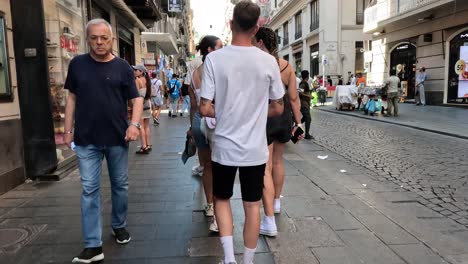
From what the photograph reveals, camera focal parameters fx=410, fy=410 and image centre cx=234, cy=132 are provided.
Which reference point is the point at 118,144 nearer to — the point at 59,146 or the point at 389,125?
the point at 59,146

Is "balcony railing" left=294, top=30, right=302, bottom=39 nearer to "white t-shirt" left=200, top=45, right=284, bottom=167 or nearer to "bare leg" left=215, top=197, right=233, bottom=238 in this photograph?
"white t-shirt" left=200, top=45, right=284, bottom=167

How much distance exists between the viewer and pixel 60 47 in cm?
704

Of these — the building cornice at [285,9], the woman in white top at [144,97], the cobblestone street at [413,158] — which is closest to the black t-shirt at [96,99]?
the cobblestone street at [413,158]

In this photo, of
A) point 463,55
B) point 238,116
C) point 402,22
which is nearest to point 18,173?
point 238,116

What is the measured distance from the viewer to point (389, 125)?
12.7 metres

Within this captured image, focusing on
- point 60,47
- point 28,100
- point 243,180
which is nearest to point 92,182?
point 243,180

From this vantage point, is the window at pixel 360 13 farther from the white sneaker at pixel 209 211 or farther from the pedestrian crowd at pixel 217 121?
the white sneaker at pixel 209 211

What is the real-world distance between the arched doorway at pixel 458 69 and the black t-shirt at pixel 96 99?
1742 cm

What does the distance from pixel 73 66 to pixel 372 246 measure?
287cm

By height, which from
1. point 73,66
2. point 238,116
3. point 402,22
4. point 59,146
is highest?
point 402,22

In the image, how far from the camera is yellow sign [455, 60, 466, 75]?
56.3ft

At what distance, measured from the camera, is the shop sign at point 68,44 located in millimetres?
7168

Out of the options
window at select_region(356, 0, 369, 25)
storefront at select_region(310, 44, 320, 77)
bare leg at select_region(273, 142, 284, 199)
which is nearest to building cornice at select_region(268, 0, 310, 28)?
storefront at select_region(310, 44, 320, 77)

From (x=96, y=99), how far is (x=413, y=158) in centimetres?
611
